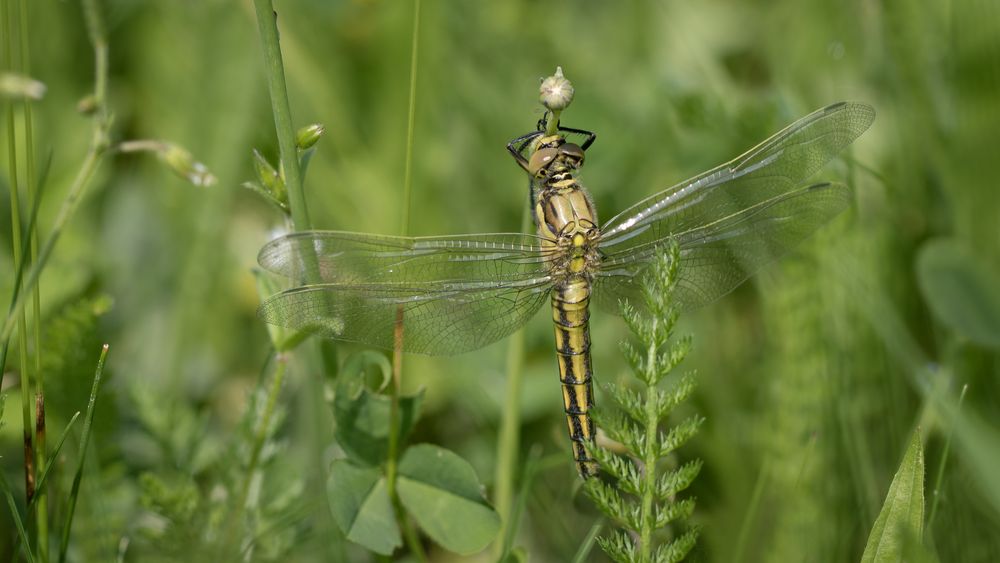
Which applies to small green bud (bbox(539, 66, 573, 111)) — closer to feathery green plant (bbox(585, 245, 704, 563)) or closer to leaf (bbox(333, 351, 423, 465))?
feathery green plant (bbox(585, 245, 704, 563))

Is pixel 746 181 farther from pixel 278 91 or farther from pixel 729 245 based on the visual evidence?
pixel 278 91

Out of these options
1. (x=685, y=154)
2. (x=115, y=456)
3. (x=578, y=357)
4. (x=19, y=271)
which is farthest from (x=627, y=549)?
(x=685, y=154)

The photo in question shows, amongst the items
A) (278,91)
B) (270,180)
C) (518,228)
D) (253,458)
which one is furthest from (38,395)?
(518,228)

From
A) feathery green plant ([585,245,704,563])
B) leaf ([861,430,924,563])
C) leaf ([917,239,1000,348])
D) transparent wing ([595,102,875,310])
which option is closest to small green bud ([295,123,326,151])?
feathery green plant ([585,245,704,563])

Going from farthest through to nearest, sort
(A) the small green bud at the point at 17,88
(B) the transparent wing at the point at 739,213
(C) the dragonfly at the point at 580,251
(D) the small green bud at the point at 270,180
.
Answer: (B) the transparent wing at the point at 739,213
(C) the dragonfly at the point at 580,251
(D) the small green bud at the point at 270,180
(A) the small green bud at the point at 17,88

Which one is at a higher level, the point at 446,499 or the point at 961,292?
the point at 961,292

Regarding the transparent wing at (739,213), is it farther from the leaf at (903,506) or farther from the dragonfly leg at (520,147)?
the leaf at (903,506)

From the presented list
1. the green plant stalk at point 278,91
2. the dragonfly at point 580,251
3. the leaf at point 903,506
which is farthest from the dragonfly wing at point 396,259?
the leaf at point 903,506
